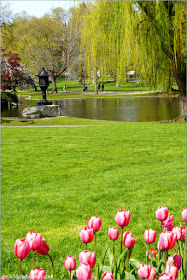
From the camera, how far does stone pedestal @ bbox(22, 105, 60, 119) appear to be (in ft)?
67.3

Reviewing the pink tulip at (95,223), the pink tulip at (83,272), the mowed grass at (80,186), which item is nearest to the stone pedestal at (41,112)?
the mowed grass at (80,186)

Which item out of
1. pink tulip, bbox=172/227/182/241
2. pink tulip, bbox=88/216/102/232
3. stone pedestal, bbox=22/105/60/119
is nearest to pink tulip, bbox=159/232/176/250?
pink tulip, bbox=172/227/182/241

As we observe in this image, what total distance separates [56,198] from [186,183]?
220 centimetres

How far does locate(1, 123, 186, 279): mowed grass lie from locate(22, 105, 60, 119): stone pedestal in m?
7.96

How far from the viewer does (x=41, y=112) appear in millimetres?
20500

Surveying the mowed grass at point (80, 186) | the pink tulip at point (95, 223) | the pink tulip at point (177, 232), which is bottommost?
the mowed grass at point (80, 186)

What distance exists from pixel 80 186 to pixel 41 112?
14.6 metres

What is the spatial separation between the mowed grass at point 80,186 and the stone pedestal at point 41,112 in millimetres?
7960

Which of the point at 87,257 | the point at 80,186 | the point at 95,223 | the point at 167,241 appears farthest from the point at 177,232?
the point at 80,186

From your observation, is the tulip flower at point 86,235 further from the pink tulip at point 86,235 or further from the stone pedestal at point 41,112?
the stone pedestal at point 41,112

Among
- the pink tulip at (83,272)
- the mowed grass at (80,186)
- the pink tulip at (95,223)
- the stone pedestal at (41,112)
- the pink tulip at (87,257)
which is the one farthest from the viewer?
the stone pedestal at (41,112)

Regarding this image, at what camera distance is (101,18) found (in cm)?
1403

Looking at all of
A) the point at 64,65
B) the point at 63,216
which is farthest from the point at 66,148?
the point at 64,65

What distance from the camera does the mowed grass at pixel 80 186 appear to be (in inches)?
154
